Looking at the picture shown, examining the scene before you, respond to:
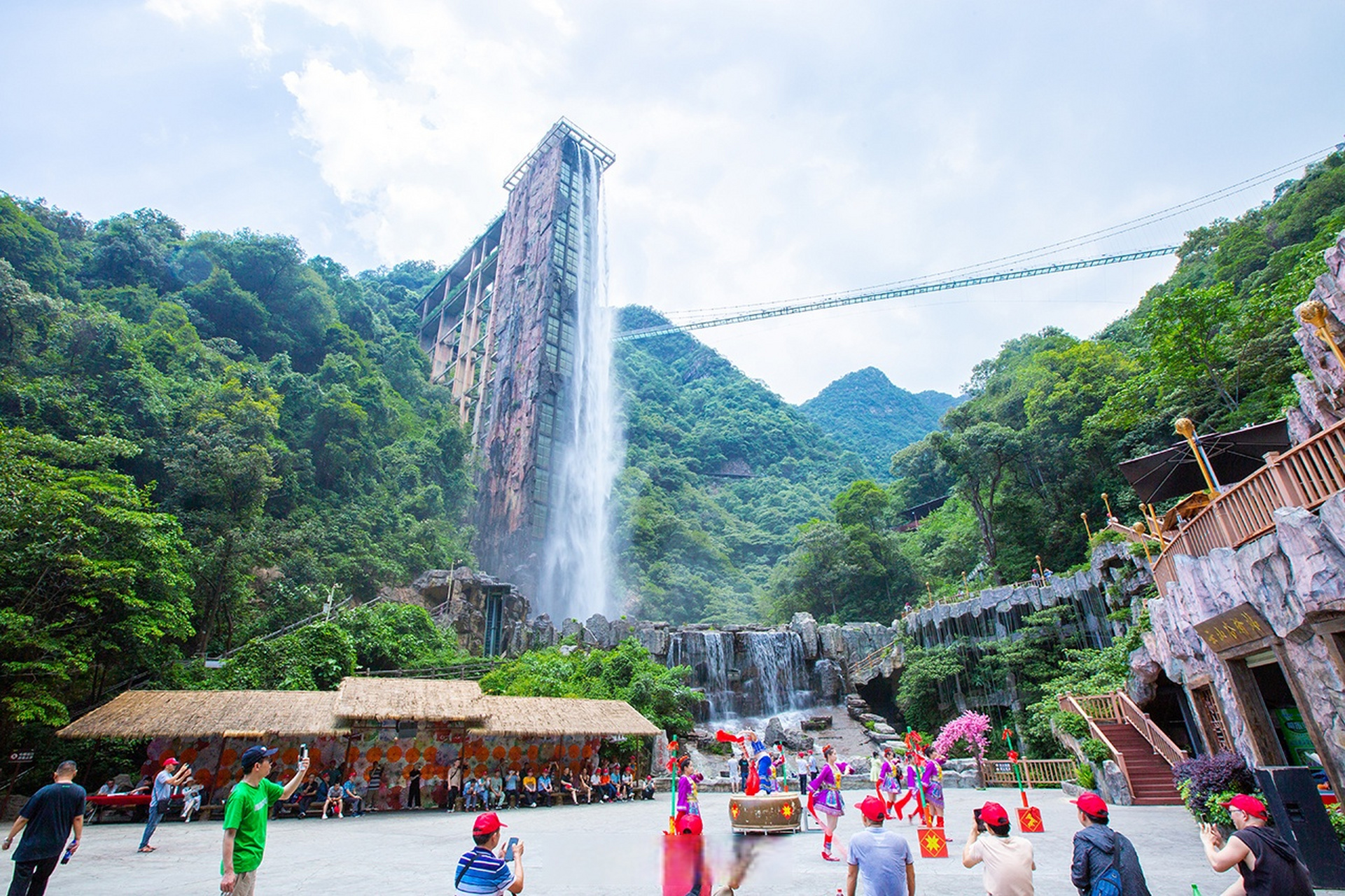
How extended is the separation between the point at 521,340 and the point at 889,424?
73655 mm

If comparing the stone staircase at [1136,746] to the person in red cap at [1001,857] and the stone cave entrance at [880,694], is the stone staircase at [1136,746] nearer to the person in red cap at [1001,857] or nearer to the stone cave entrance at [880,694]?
the person in red cap at [1001,857]

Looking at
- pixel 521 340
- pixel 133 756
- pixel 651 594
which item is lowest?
pixel 133 756

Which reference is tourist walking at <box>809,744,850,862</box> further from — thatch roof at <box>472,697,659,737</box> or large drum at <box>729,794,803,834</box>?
thatch roof at <box>472,697,659,737</box>

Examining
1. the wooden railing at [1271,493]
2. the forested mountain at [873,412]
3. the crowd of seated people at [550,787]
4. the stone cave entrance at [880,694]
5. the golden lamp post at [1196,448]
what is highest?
the forested mountain at [873,412]

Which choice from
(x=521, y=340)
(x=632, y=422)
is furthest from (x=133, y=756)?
(x=632, y=422)

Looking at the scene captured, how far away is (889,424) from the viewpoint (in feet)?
345

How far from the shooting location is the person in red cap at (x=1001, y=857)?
3740mm

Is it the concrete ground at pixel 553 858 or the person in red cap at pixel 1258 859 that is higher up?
the person in red cap at pixel 1258 859

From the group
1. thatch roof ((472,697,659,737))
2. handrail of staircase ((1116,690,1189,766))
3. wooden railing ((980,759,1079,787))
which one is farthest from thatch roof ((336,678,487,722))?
handrail of staircase ((1116,690,1189,766))

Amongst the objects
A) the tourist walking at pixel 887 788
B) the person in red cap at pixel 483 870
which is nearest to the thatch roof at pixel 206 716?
the tourist walking at pixel 887 788

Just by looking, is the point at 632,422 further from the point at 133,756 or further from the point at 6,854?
the point at 6,854

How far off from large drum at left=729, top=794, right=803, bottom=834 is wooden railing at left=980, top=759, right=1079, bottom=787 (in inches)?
372

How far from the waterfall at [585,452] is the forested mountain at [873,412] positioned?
50.7m

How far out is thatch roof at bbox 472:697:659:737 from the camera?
15.2 metres
